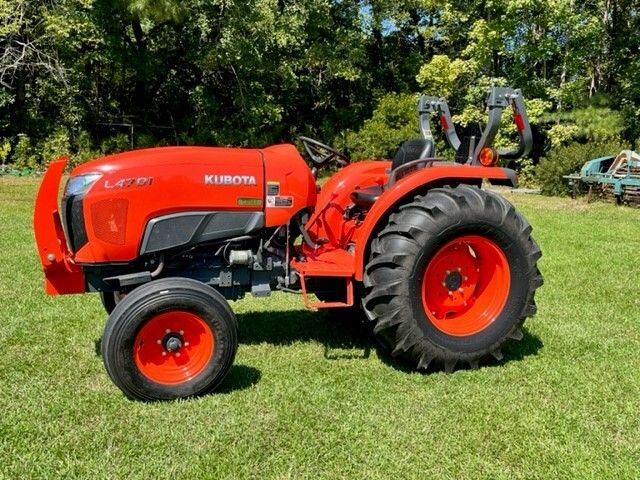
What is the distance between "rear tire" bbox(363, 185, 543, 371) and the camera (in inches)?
144

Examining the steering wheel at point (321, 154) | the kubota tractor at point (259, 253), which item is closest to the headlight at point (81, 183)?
the kubota tractor at point (259, 253)

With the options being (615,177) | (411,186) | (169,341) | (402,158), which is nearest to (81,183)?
(169,341)

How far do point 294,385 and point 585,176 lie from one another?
1179cm

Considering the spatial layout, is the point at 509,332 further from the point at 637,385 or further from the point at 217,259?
the point at 217,259

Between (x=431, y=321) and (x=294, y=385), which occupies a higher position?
(x=431, y=321)

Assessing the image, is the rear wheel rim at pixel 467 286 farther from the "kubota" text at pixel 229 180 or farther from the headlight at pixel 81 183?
the headlight at pixel 81 183

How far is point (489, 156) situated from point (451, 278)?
2.70ft

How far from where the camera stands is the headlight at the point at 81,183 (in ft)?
11.3

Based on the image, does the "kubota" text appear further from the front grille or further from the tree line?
the tree line

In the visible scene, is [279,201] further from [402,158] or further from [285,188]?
[402,158]

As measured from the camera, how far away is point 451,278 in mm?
A: 4016

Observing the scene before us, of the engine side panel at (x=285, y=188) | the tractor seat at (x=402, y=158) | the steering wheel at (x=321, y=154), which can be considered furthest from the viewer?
the steering wheel at (x=321, y=154)

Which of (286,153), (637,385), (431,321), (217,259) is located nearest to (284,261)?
(217,259)

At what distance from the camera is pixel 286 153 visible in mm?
3916
